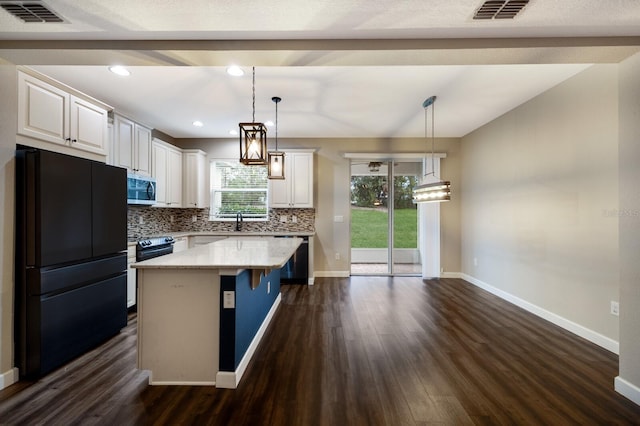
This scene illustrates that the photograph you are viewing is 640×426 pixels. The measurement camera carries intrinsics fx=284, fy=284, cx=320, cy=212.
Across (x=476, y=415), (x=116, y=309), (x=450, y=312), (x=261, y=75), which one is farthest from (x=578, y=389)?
(x=116, y=309)

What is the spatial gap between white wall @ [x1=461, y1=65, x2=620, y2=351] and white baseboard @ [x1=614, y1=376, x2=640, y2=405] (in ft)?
2.50

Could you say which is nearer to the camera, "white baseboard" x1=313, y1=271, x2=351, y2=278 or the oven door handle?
the oven door handle

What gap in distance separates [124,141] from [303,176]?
2704 millimetres

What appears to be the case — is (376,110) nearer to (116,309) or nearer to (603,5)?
(603,5)

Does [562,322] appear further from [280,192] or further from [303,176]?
[280,192]

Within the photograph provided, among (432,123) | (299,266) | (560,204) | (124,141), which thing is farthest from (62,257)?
(560,204)

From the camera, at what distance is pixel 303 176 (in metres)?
5.18

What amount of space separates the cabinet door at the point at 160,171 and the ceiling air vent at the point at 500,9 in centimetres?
442

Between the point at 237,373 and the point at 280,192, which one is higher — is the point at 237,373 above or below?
below

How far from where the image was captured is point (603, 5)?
5.10ft

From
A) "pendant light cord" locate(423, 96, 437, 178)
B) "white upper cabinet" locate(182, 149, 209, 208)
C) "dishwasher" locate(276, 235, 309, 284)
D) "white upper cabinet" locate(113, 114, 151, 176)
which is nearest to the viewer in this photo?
"pendant light cord" locate(423, 96, 437, 178)

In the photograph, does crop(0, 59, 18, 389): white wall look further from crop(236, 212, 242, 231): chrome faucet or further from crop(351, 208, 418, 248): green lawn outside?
crop(351, 208, 418, 248): green lawn outside

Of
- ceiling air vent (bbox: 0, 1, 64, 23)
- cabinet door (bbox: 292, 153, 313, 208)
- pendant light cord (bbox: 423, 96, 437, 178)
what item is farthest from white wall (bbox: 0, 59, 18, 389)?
pendant light cord (bbox: 423, 96, 437, 178)

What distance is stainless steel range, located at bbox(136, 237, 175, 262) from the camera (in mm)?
3451
